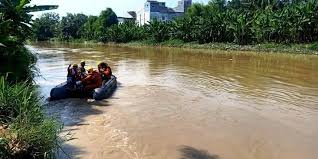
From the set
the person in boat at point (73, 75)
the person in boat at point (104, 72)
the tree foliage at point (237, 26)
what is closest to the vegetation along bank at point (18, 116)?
Answer: the person in boat at point (73, 75)

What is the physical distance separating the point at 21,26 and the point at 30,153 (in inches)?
299

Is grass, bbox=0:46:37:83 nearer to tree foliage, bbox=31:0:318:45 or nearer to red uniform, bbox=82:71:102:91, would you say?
red uniform, bbox=82:71:102:91

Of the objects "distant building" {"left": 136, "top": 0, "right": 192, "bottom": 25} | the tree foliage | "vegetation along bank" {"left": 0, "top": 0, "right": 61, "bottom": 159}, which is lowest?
"vegetation along bank" {"left": 0, "top": 0, "right": 61, "bottom": 159}

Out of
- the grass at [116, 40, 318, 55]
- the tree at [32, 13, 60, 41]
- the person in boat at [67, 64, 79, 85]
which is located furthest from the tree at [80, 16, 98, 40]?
the person in boat at [67, 64, 79, 85]

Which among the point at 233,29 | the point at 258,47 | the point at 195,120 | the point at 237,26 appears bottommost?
the point at 195,120

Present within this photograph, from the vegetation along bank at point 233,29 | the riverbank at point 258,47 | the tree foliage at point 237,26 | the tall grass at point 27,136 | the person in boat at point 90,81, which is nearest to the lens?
the tall grass at point 27,136

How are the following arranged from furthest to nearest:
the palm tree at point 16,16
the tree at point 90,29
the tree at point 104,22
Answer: the tree at point 90,29 < the tree at point 104,22 < the palm tree at point 16,16

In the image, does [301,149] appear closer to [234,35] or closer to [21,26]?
[21,26]

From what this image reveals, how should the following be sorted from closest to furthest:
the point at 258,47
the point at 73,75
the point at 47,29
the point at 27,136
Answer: the point at 27,136, the point at 73,75, the point at 258,47, the point at 47,29

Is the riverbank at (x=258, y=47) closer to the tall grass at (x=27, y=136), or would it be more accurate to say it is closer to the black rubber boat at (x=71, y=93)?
the black rubber boat at (x=71, y=93)

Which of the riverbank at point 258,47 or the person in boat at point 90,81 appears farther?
the riverbank at point 258,47

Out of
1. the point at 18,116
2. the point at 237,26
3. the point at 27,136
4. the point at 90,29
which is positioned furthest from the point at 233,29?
the point at 27,136

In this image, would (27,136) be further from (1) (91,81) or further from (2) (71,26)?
(2) (71,26)

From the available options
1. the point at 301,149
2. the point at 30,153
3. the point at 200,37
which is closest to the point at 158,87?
the point at 301,149
